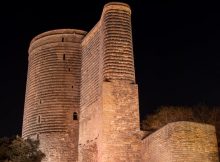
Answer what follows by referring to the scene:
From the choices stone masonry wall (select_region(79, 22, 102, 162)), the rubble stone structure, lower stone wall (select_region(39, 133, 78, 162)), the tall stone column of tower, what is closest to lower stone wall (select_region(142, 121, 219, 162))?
the rubble stone structure

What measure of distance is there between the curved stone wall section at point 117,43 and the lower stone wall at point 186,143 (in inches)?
195

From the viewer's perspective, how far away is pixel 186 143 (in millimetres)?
20422

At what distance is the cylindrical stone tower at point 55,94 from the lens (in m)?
28.2

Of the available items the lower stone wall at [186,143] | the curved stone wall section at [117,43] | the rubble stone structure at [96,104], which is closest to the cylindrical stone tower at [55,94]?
the rubble stone structure at [96,104]

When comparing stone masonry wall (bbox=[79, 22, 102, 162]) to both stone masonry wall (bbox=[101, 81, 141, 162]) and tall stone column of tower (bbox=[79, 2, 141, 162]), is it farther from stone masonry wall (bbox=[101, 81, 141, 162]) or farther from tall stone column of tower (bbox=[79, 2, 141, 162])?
stone masonry wall (bbox=[101, 81, 141, 162])

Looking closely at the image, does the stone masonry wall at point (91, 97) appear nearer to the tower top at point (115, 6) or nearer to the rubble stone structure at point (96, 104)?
the rubble stone structure at point (96, 104)

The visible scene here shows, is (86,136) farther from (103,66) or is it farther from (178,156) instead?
(178,156)

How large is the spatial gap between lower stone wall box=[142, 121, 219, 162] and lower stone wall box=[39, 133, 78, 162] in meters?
8.03

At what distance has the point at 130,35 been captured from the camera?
26.3 meters

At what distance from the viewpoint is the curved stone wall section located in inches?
981

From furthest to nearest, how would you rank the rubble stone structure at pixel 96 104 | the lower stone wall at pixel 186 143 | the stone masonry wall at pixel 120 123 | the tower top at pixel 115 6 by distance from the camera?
1. the tower top at pixel 115 6
2. the stone masonry wall at pixel 120 123
3. the rubble stone structure at pixel 96 104
4. the lower stone wall at pixel 186 143

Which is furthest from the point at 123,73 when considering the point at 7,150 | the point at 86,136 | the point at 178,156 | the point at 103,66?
the point at 7,150

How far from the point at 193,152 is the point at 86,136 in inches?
319

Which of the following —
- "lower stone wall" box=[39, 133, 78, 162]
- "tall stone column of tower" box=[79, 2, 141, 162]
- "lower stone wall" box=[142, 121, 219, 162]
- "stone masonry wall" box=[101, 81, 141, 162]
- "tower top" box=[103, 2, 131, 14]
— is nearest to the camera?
"lower stone wall" box=[142, 121, 219, 162]
